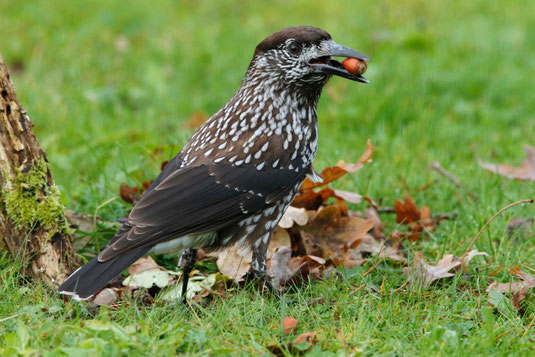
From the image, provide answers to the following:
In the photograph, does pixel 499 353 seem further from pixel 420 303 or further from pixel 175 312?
pixel 175 312

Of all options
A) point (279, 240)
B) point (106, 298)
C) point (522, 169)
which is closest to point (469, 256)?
point (279, 240)

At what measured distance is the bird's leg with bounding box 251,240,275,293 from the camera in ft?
14.9

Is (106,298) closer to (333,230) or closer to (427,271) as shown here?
(333,230)

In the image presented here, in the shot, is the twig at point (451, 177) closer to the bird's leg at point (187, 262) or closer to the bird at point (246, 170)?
the bird at point (246, 170)

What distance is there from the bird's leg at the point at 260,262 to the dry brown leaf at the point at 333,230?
534 millimetres

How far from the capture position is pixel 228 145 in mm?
4582

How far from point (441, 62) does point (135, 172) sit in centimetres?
419

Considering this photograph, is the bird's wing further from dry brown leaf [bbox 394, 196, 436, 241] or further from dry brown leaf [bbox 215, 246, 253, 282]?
dry brown leaf [bbox 394, 196, 436, 241]

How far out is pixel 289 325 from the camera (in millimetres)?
3871

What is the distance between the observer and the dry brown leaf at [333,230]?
5.04 m

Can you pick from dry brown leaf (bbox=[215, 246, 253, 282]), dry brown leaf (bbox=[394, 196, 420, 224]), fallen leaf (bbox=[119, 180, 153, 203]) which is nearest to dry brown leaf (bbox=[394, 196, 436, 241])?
dry brown leaf (bbox=[394, 196, 420, 224])

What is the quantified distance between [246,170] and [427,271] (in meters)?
1.20

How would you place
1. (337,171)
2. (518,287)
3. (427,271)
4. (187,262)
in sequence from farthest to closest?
(337,171)
(187,262)
(427,271)
(518,287)

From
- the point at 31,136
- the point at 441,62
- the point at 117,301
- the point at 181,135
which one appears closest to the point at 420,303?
the point at 117,301
